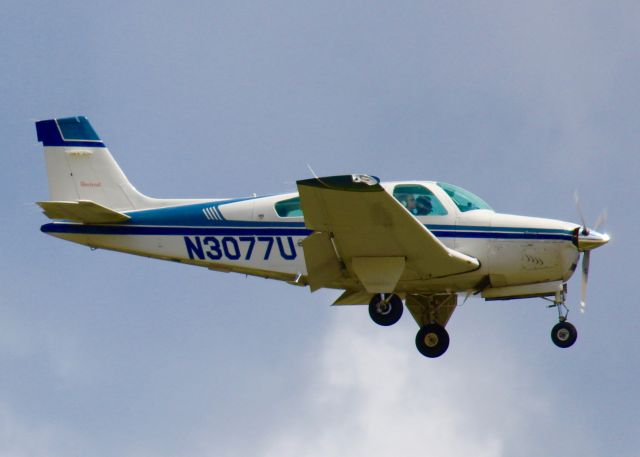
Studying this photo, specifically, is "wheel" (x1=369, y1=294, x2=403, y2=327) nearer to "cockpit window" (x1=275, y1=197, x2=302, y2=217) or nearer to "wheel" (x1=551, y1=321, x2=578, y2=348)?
"cockpit window" (x1=275, y1=197, x2=302, y2=217)

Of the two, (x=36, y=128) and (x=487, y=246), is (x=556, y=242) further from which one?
(x=36, y=128)

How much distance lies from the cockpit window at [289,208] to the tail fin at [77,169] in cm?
307

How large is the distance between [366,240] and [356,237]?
0.19 m

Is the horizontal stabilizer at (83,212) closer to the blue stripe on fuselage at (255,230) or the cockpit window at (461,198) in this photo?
the blue stripe on fuselage at (255,230)

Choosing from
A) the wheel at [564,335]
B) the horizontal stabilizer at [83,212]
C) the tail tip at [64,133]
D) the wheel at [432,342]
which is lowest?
the wheel at [432,342]

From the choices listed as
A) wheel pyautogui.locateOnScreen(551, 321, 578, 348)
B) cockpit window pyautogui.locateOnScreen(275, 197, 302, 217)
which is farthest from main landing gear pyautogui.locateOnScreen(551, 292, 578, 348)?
cockpit window pyautogui.locateOnScreen(275, 197, 302, 217)

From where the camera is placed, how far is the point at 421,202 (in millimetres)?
19250

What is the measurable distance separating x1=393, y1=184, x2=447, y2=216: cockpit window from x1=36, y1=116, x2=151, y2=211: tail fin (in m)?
5.17

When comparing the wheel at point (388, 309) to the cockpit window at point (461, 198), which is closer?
the wheel at point (388, 309)

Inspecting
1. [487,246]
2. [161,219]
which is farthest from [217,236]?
[487,246]

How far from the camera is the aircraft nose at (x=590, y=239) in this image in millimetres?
19016

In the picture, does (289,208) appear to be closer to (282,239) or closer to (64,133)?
(282,239)

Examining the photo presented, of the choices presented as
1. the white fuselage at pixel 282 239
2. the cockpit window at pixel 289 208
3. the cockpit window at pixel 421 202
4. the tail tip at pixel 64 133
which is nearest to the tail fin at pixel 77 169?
the tail tip at pixel 64 133

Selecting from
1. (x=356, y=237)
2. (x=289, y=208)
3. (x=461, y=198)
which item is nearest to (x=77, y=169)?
(x=289, y=208)
